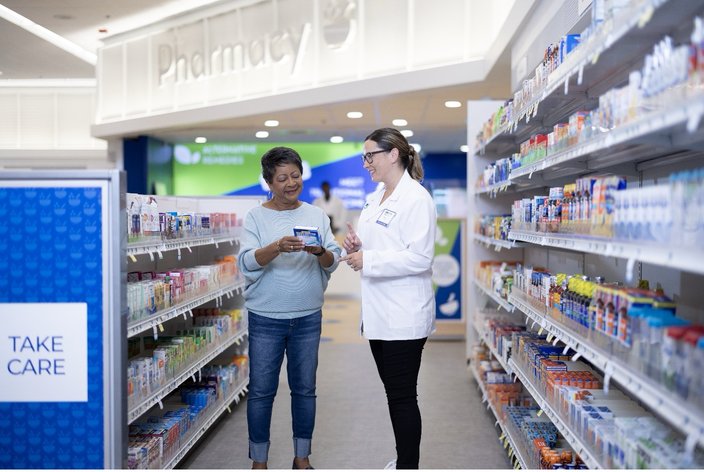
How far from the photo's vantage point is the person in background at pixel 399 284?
11.0 feet

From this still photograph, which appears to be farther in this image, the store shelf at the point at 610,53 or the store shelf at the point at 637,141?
the store shelf at the point at 610,53

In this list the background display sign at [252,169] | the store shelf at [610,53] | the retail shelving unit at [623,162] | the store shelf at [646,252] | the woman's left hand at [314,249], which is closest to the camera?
the store shelf at [646,252]

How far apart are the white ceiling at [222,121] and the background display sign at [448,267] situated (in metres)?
1.75

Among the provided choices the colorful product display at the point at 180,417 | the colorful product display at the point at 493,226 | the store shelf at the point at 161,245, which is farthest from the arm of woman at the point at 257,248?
the colorful product display at the point at 493,226

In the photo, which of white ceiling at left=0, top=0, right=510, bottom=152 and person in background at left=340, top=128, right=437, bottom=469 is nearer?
person in background at left=340, top=128, right=437, bottom=469

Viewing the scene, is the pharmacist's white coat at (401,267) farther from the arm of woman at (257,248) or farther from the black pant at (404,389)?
the arm of woman at (257,248)

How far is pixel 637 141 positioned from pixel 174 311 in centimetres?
281

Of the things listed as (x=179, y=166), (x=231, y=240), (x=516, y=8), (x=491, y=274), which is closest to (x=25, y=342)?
(x=231, y=240)

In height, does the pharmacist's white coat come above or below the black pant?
above

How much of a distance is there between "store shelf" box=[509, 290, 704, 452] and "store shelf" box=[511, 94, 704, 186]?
71 centimetres

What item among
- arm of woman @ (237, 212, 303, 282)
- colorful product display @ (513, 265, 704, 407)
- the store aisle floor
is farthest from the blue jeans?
colorful product display @ (513, 265, 704, 407)

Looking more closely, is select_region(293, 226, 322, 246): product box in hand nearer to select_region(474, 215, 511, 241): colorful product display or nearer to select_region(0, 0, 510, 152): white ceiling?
select_region(474, 215, 511, 241): colorful product display

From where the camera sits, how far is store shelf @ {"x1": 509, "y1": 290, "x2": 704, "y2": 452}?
1.76 m

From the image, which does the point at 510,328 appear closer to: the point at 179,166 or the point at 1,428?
the point at 1,428
